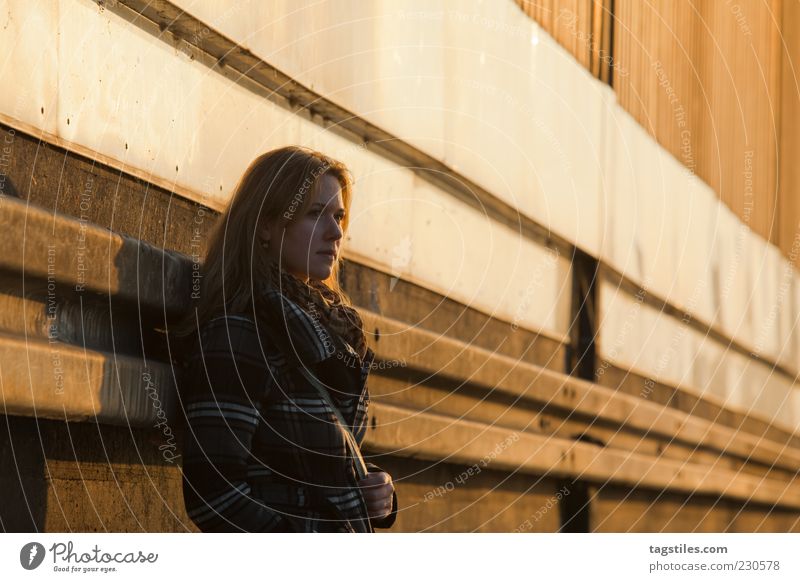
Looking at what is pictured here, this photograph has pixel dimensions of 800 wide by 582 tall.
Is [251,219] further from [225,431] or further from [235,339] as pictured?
[225,431]

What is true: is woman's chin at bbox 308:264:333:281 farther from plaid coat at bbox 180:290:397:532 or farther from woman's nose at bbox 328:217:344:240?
plaid coat at bbox 180:290:397:532

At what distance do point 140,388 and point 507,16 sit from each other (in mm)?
2337

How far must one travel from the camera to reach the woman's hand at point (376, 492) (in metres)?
2.75

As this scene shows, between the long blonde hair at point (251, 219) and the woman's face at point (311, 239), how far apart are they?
2 cm

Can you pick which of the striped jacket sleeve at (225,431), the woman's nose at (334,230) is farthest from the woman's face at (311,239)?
the striped jacket sleeve at (225,431)

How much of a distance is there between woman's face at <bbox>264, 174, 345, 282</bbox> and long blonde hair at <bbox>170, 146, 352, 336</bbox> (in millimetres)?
19

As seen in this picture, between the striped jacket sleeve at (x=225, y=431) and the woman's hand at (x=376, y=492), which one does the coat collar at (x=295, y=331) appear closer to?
the striped jacket sleeve at (x=225, y=431)

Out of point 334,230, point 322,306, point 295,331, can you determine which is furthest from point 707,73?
point 295,331

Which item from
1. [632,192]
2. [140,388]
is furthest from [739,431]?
[140,388]

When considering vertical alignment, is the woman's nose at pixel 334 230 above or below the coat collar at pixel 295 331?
above

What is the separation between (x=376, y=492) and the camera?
2768mm
